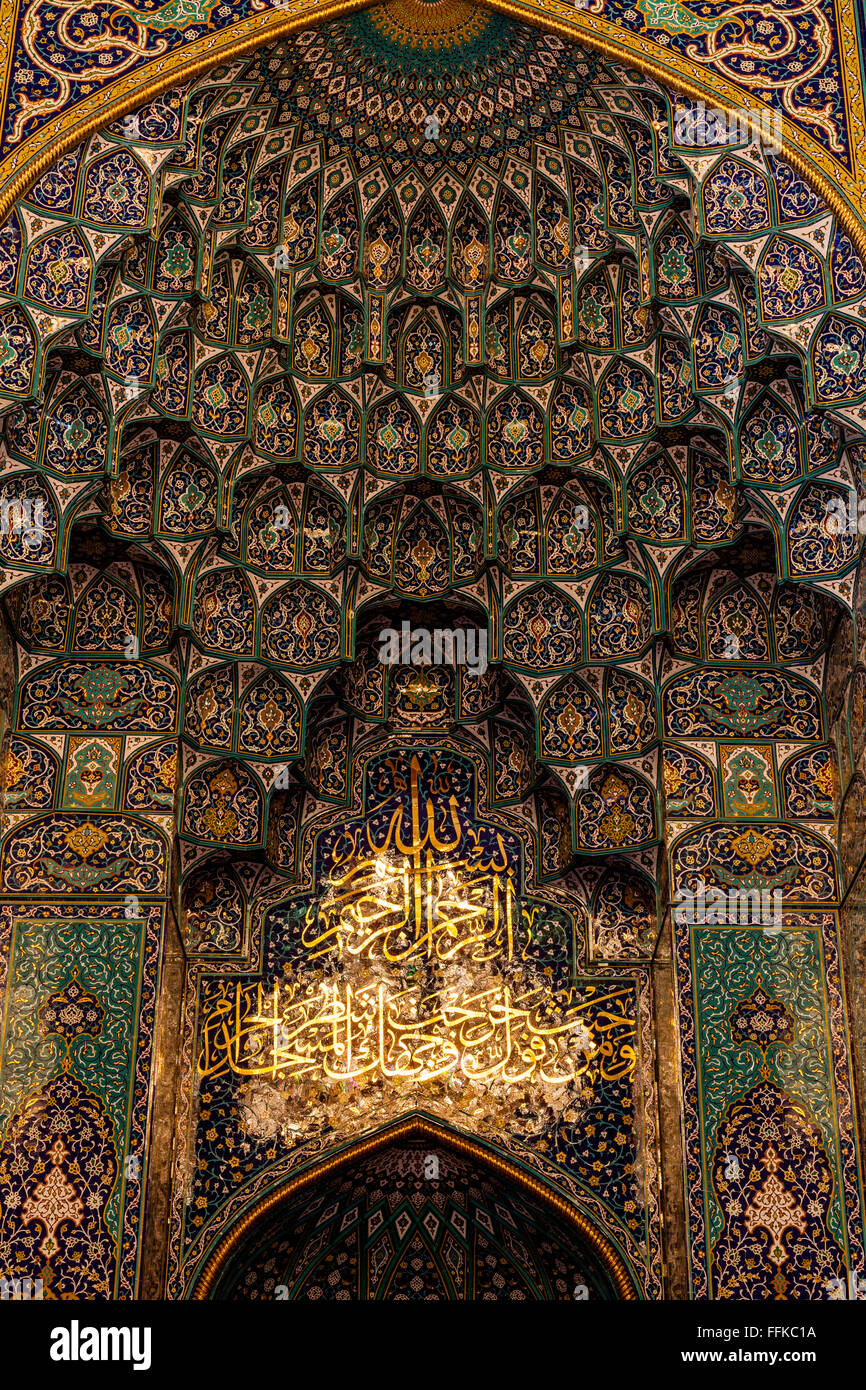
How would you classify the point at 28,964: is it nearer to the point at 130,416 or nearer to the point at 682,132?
the point at 130,416

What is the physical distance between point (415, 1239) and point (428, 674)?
296 cm

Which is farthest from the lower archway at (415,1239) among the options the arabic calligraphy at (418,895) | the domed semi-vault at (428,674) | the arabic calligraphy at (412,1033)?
the arabic calligraphy at (418,895)

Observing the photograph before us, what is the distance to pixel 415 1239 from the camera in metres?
11.2

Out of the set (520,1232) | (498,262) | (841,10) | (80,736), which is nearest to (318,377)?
(498,262)

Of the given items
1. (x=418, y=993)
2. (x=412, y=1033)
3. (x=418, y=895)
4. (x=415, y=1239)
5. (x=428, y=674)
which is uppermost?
(x=428, y=674)

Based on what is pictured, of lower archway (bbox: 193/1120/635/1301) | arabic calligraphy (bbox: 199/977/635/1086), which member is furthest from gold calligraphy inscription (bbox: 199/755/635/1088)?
→ lower archway (bbox: 193/1120/635/1301)

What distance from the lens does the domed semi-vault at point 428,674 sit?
34.4 ft

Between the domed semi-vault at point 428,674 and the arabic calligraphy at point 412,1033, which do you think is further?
the arabic calligraphy at point 412,1033

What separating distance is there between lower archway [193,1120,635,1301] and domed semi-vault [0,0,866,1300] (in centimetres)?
2

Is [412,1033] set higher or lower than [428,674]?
lower

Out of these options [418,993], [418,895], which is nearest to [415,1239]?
[418,993]

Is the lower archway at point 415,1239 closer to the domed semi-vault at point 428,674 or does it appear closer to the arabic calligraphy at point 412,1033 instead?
the domed semi-vault at point 428,674

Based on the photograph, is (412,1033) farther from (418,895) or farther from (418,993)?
(418,895)

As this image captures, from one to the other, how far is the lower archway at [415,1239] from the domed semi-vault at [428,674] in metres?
0.02
